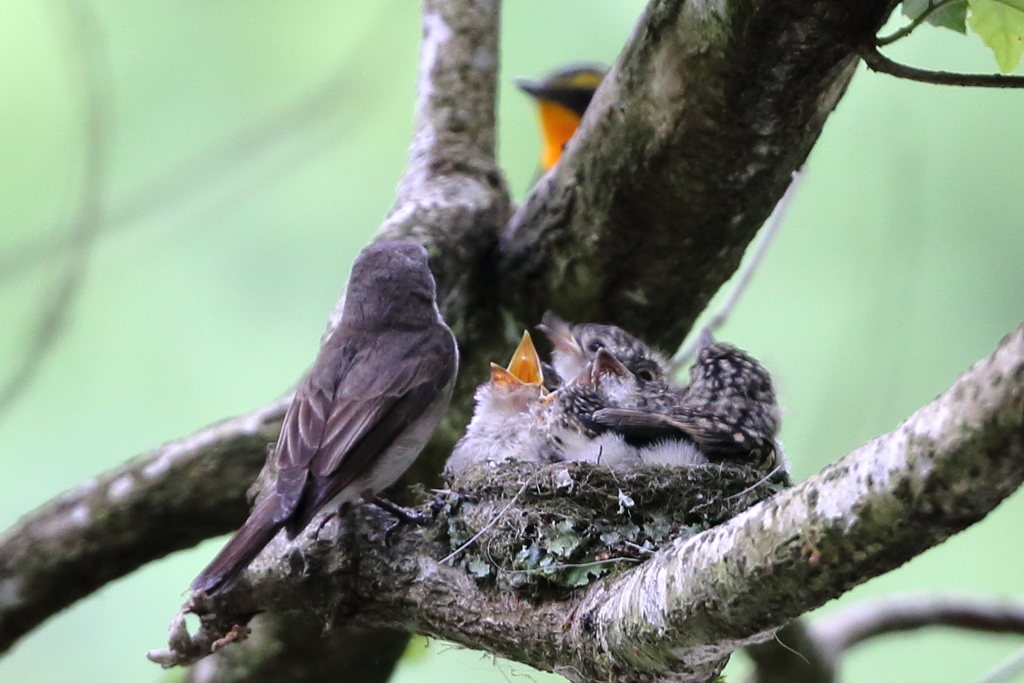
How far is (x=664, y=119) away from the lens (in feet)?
10.9

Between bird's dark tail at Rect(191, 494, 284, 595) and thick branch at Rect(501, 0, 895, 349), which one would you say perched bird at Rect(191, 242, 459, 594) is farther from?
thick branch at Rect(501, 0, 895, 349)

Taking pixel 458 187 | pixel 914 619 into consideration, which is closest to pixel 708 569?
pixel 458 187

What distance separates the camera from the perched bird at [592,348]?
3.77 m

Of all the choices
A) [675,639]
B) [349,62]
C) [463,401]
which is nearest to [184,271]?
[349,62]

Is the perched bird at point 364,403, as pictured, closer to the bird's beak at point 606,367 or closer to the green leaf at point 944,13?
the bird's beak at point 606,367

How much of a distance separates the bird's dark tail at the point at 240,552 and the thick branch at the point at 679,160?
168cm

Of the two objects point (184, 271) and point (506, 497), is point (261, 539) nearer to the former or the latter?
point (506, 497)

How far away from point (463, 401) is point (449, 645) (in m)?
1.38

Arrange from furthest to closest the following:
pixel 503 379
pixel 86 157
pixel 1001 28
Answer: pixel 86 157
pixel 503 379
pixel 1001 28

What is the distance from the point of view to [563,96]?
6.56 meters

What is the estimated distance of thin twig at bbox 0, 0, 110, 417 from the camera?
5094mm

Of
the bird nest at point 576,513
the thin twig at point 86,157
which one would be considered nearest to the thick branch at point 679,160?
the bird nest at point 576,513

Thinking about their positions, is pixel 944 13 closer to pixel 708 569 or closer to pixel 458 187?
pixel 708 569

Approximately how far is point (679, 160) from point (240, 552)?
6.03 ft
